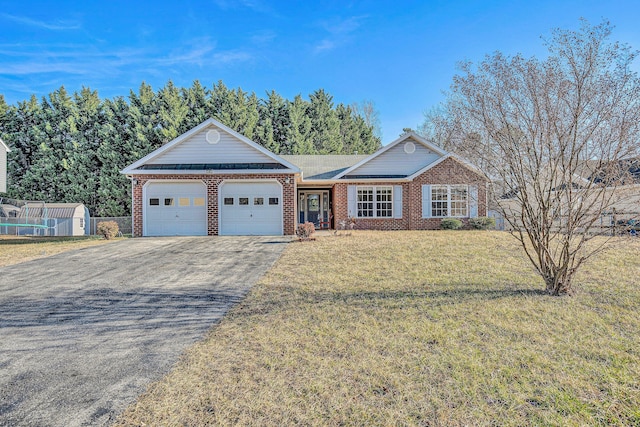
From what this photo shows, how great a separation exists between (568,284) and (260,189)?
12.6 meters

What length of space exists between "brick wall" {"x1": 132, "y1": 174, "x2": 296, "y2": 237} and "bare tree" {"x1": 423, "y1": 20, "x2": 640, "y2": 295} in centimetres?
1062

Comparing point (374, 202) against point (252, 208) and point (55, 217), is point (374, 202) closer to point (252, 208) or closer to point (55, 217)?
point (252, 208)

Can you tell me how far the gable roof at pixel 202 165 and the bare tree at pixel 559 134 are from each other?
10573mm

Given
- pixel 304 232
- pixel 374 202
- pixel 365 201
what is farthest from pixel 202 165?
pixel 374 202

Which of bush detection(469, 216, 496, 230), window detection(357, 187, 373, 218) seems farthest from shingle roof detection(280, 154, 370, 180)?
bush detection(469, 216, 496, 230)

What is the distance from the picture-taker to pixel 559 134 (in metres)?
5.61

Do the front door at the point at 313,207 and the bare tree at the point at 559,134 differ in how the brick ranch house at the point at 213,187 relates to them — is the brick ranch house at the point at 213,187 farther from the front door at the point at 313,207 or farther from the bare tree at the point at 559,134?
the bare tree at the point at 559,134

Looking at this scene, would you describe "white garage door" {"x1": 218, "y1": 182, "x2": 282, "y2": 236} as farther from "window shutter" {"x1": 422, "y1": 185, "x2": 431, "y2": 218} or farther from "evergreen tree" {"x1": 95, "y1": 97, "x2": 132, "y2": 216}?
"evergreen tree" {"x1": 95, "y1": 97, "x2": 132, "y2": 216}

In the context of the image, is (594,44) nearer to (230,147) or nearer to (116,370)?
(116,370)

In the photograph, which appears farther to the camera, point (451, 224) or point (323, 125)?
point (323, 125)

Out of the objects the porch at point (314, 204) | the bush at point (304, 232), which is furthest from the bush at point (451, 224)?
the bush at point (304, 232)

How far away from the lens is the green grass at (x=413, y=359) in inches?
104

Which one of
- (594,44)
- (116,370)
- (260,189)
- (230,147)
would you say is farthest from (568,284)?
(230,147)

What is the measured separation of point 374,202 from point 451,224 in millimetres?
4096
